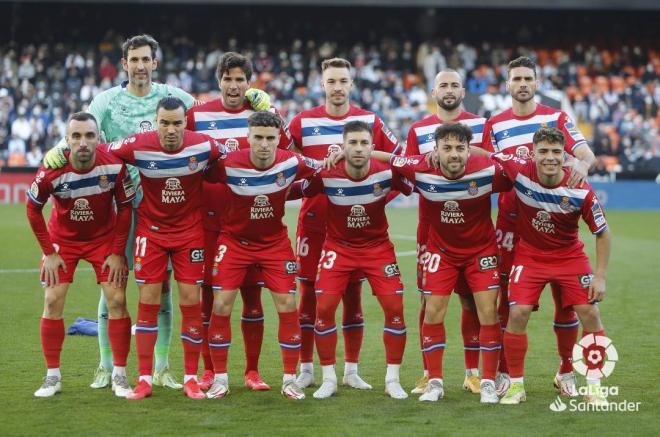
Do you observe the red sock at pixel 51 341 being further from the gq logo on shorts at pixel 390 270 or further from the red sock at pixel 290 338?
the gq logo on shorts at pixel 390 270

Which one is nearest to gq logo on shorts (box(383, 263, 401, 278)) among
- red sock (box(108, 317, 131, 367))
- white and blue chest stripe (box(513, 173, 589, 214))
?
white and blue chest stripe (box(513, 173, 589, 214))

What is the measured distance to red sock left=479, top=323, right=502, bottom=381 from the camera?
711 centimetres

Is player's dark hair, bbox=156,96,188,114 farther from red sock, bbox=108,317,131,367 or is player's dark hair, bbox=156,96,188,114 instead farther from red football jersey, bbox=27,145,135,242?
red sock, bbox=108,317,131,367

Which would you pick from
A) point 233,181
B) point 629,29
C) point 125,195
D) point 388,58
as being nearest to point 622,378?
point 233,181

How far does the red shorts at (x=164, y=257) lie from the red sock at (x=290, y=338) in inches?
26.2

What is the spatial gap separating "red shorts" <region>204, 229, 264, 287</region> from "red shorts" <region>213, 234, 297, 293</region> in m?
0.12

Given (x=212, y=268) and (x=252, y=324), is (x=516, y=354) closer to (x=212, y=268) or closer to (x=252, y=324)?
(x=252, y=324)

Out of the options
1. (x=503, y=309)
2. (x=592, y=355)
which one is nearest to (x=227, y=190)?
(x=503, y=309)

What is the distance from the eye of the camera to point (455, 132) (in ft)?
23.0

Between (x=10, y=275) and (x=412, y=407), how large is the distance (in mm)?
8179

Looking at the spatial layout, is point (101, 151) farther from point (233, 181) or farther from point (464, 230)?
point (464, 230)

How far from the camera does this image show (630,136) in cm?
2792

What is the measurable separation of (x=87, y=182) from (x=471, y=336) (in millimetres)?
2974

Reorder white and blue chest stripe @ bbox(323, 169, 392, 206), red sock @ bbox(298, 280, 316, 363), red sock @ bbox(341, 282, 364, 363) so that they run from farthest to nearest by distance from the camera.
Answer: red sock @ bbox(298, 280, 316, 363), red sock @ bbox(341, 282, 364, 363), white and blue chest stripe @ bbox(323, 169, 392, 206)
